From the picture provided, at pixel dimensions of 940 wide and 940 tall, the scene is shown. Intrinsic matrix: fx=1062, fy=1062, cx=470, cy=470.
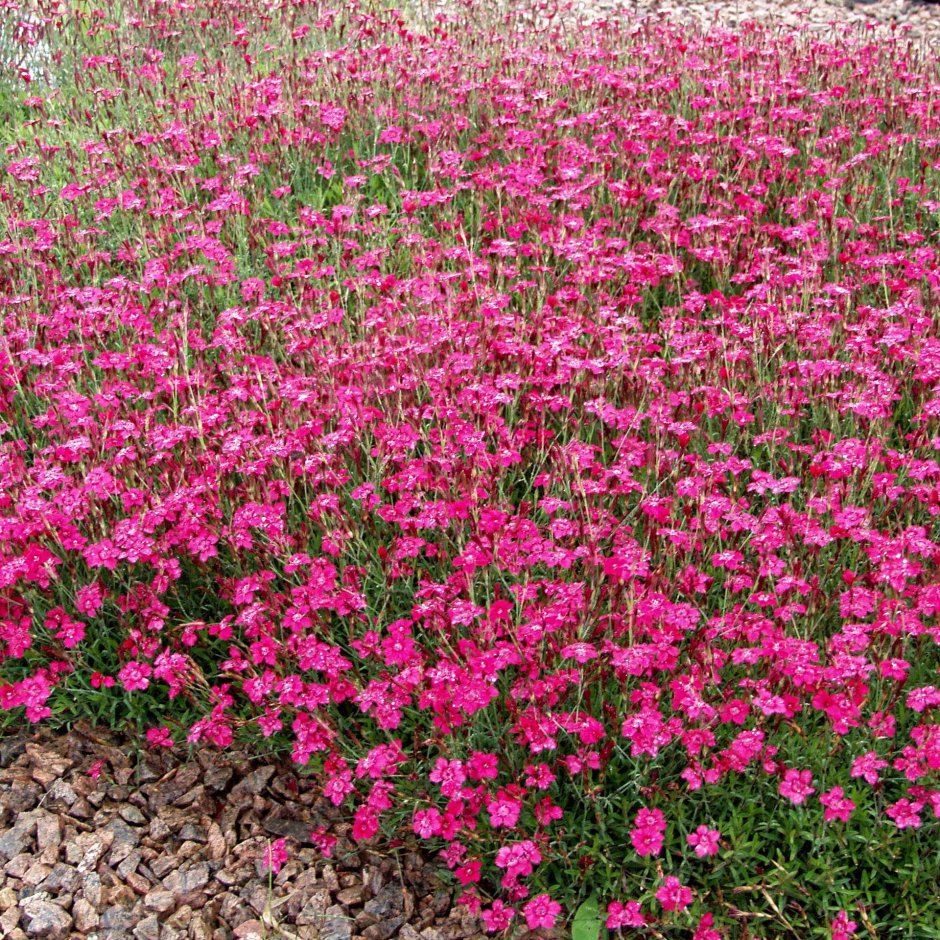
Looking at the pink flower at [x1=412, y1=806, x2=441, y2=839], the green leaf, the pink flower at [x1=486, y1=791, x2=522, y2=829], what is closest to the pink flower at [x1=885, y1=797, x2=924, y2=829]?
the green leaf

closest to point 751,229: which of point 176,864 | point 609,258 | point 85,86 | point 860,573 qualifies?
point 609,258

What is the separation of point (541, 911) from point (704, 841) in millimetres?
493

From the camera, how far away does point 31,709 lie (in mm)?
3400

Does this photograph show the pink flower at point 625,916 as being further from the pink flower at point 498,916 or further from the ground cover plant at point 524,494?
the pink flower at point 498,916

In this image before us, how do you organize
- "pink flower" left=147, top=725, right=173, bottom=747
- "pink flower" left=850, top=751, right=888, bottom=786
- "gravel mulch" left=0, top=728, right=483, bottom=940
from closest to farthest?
"pink flower" left=850, top=751, right=888, bottom=786 < "gravel mulch" left=0, top=728, right=483, bottom=940 < "pink flower" left=147, top=725, right=173, bottom=747


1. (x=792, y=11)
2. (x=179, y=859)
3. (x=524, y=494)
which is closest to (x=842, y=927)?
(x=524, y=494)

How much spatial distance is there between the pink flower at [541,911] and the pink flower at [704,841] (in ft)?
1.37

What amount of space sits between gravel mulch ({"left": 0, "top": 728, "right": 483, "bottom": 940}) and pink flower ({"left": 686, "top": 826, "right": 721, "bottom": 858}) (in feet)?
2.63

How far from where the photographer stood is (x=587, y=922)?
3.20 m

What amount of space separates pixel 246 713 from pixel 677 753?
152 cm

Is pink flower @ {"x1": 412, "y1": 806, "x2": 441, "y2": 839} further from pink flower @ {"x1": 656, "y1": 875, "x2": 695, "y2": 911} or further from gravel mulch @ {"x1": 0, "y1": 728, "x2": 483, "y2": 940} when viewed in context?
pink flower @ {"x1": 656, "y1": 875, "x2": 695, "y2": 911}

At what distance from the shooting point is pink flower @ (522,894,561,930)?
294 cm

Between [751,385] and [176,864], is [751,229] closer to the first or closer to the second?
[751,385]

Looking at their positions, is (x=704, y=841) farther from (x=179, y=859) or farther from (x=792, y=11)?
(x=792, y=11)
